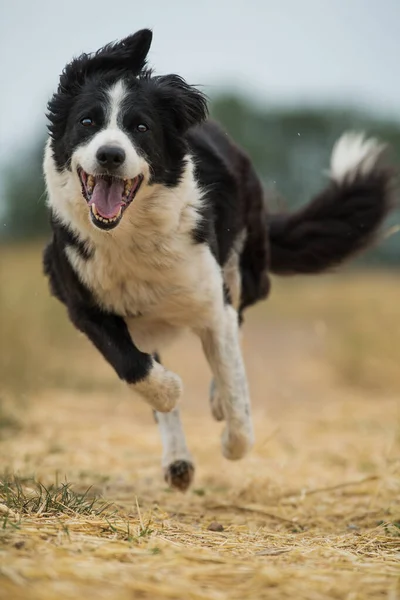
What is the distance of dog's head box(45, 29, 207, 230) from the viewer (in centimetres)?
416

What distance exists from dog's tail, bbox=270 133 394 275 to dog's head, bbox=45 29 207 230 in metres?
1.89

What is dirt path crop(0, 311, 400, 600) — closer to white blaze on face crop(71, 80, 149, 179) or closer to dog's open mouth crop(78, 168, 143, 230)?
dog's open mouth crop(78, 168, 143, 230)

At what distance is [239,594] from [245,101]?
2669 cm

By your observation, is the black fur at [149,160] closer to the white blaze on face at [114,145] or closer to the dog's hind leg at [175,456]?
the white blaze on face at [114,145]

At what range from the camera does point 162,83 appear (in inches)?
183

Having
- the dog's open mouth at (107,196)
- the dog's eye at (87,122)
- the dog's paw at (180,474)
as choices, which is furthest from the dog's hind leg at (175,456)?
the dog's eye at (87,122)

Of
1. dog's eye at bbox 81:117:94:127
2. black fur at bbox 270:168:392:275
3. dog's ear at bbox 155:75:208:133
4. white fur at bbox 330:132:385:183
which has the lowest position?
dog's eye at bbox 81:117:94:127

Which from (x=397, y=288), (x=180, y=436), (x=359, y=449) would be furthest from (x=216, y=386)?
(x=397, y=288)

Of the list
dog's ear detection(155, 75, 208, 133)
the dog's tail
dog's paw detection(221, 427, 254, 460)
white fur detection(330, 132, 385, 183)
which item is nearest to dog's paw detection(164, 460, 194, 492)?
dog's paw detection(221, 427, 254, 460)

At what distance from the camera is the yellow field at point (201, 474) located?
9.35ft

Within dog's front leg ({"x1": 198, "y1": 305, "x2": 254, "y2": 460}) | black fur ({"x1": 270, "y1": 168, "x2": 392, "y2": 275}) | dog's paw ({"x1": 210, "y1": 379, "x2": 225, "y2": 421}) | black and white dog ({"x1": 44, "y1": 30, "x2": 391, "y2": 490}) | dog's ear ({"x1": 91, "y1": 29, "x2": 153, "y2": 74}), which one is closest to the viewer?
black and white dog ({"x1": 44, "y1": 30, "x2": 391, "y2": 490})

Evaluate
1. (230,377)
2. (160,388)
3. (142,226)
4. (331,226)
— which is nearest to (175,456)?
(230,377)

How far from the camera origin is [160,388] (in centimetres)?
453

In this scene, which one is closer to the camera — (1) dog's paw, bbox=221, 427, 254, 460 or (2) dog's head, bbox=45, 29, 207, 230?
(2) dog's head, bbox=45, 29, 207, 230
